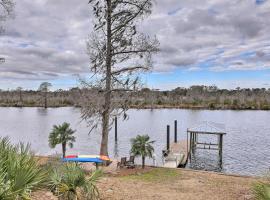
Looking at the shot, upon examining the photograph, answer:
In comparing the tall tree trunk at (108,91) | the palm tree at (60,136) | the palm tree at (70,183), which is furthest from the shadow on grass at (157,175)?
the palm tree at (60,136)

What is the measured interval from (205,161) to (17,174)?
22363 millimetres

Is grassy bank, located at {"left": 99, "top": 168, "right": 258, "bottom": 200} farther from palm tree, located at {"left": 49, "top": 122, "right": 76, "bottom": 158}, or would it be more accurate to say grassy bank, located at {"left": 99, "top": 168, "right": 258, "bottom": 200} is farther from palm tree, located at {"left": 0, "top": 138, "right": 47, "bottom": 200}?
palm tree, located at {"left": 49, "top": 122, "right": 76, "bottom": 158}

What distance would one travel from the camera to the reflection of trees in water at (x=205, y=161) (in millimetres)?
22766

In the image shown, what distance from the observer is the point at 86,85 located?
16484 millimetres

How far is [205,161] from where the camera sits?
83.7ft

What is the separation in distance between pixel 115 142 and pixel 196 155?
8.57 metres

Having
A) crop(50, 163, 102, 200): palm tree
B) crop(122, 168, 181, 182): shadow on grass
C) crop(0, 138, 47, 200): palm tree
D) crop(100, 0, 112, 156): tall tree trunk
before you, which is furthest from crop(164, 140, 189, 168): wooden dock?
crop(0, 138, 47, 200): palm tree

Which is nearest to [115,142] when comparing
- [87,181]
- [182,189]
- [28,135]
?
[28,135]

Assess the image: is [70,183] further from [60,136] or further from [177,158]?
[177,158]

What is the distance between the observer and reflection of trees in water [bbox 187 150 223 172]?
74.7 ft

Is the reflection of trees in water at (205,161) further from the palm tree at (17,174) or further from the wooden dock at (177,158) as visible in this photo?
the palm tree at (17,174)

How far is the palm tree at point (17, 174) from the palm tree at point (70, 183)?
68.9 inches

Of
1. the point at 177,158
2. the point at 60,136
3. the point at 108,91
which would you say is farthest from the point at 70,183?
the point at 177,158

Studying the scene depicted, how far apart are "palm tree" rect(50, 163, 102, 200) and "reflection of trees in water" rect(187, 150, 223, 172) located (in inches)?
609
